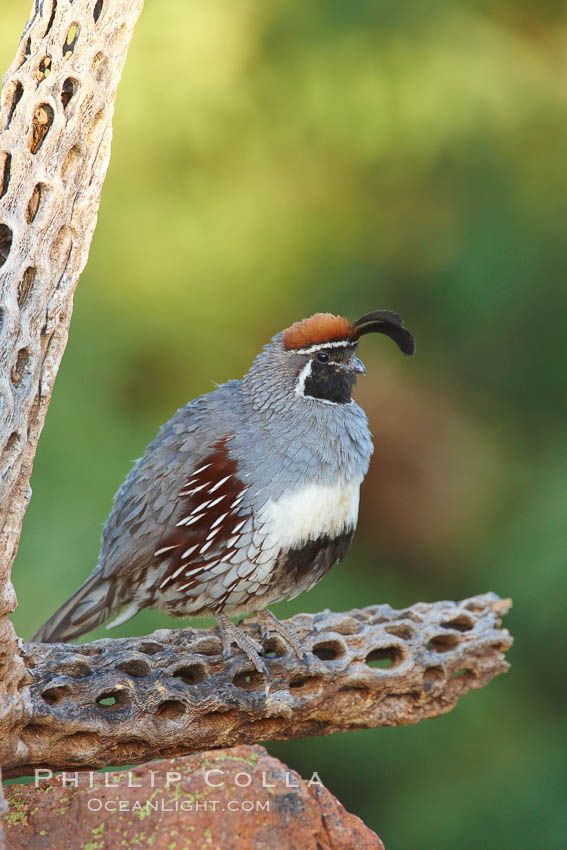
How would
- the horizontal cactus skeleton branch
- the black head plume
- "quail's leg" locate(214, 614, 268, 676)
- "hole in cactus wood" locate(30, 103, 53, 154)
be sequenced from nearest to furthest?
"hole in cactus wood" locate(30, 103, 53, 154), the horizontal cactus skeleton branch, "quail's leg" locate(214, 614, 268, 676), the black head plume

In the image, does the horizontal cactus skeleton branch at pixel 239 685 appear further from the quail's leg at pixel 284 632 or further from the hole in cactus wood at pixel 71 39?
the hole in cactus wood at pixel 71 39

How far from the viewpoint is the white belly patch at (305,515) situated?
2299 millimetres

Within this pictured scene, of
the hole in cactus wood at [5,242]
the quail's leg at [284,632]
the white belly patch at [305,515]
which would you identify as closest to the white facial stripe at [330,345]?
the white belly patch at [305,515]

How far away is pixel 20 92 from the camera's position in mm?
1899

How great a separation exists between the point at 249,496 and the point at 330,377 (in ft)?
1.23

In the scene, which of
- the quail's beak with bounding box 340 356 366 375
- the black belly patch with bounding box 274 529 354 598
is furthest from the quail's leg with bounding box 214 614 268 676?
the quail's beak with bounding box 340 356 366 375

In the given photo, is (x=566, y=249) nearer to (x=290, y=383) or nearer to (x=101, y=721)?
(x=290, y=383)

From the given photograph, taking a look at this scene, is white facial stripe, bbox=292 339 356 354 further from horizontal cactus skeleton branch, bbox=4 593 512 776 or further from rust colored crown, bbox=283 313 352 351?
horizontal cactus skeleton branch, bbox=4 593 512 776

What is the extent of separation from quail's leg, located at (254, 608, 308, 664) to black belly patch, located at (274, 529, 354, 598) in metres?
0.08

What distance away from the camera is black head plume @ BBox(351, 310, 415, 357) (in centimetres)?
241

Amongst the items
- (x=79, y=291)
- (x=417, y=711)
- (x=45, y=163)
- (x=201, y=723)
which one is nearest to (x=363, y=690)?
(x=417, y=711)

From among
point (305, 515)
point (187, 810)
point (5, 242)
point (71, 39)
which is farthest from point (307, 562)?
point (71, 39)

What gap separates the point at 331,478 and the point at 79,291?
215cm

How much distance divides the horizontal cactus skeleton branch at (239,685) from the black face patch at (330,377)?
57 cm
